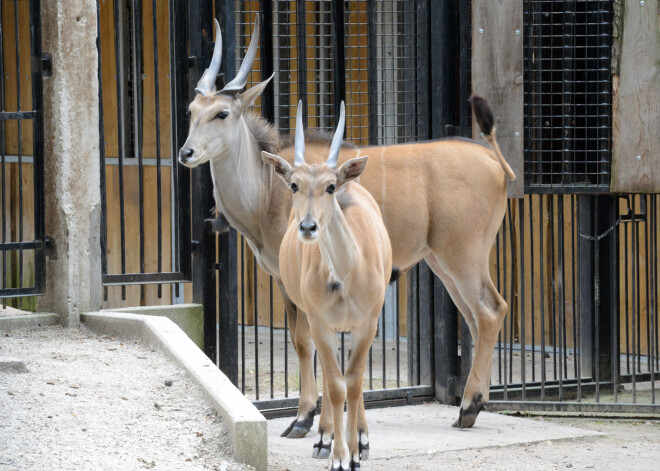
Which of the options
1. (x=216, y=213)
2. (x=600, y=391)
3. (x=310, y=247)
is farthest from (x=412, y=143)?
(x=600, y=391)

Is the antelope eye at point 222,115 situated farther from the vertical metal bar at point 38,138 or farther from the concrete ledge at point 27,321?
the concrete ledge at point 27,321

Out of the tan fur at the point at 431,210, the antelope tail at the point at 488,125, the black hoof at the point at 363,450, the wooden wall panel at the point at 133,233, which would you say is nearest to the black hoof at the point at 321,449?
the black hoof at the point at 363,450

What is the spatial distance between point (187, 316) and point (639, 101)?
3402mm

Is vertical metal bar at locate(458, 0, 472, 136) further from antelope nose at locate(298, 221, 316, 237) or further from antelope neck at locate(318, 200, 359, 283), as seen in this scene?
antelope nose at locate(298, 221, 316, 237)

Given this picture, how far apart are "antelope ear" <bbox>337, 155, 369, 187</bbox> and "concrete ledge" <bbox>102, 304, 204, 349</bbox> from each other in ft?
7.14

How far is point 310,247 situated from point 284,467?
1.09 meters

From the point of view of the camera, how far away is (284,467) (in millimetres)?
5020

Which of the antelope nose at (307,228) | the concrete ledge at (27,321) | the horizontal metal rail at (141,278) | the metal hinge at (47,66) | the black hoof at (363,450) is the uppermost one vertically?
the metal hinge at (47,66)

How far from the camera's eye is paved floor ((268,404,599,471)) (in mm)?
5410

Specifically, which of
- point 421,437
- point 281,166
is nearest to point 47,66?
point 281,166

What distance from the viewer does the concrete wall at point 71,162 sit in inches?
245

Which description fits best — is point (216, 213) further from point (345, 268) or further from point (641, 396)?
point (641, 396)

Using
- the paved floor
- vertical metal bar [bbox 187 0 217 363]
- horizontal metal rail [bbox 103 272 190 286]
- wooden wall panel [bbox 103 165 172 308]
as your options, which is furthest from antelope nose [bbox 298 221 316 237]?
wooden wall panel [bbox 103 165 172 308]

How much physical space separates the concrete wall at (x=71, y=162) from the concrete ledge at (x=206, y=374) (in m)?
0.23
